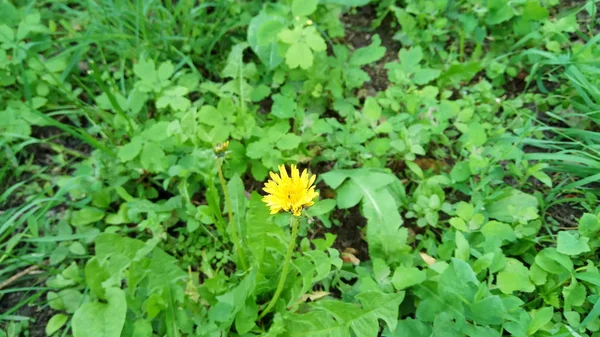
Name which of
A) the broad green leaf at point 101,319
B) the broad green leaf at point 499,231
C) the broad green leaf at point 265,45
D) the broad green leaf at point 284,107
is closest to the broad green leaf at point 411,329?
the broad green leaf at point 499,231

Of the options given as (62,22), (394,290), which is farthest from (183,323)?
(62,22)

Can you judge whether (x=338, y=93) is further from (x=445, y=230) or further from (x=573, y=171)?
(x=573, y=171)

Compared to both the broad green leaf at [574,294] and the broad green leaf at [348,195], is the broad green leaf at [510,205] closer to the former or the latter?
the broad green leaf at [574,294]

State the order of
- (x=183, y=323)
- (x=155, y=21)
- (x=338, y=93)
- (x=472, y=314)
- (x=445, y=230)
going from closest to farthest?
1. (x=472, y=314)
2. (x=183, y=323)
3. (x=445, y=230)
4. (x=338, y=93)
5. (x=155, y=21)

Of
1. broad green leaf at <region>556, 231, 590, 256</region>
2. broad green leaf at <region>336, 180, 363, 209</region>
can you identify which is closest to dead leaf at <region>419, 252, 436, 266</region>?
broad green leaf at <region>336, 180, 363, 209</region>

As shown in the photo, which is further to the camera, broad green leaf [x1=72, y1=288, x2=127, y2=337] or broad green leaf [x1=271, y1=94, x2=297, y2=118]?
broad green leaf [x1=271, y1=94, x2=297, y2=118]

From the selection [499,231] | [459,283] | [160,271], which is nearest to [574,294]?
[499,231]

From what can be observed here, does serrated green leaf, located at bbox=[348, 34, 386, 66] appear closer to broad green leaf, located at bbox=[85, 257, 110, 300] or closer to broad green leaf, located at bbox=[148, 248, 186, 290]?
broad green leaf, located at bbox=[148, 248, 186, 290]

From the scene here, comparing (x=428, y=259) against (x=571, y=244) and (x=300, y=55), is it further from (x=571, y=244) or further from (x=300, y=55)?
(x=300, y=55)
